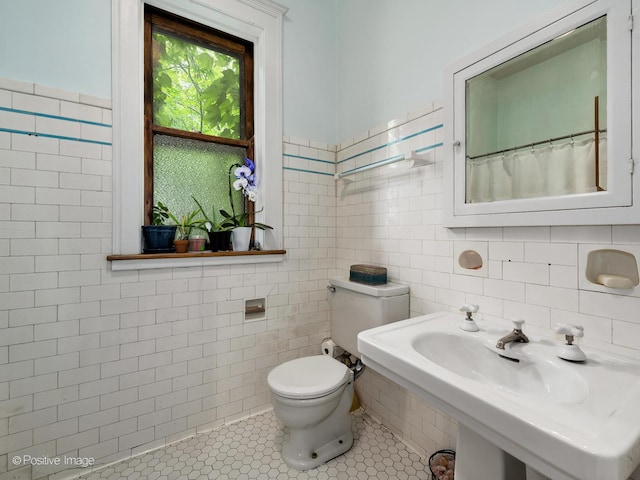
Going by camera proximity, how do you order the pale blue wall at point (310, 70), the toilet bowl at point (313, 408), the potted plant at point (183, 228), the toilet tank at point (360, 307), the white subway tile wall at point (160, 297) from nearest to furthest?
1. the white subway tile wall at point (160, 297)
2. the toilet bowl at point (313, 408)
3. the toilet tank at point (360, 307)
4. the potted plant at point (183, 228)
5. the pale blue wall at point (310, 70)

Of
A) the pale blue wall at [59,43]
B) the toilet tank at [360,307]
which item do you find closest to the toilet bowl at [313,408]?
the toilet tank at [360,307]

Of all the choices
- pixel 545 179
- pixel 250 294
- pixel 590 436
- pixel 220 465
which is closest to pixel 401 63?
pixel 545 179

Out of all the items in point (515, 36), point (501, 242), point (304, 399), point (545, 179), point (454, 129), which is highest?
point (515, 36)

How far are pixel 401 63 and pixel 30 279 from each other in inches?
83.6

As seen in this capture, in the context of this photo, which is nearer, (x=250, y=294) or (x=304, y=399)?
(x=304, y=399)

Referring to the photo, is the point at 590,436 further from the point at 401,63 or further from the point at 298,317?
the point at 401,63

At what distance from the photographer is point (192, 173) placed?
1.79 metres

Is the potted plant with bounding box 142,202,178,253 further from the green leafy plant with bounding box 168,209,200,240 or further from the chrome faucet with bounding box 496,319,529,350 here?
the chrome faucet with bounding box 496,319,529,350

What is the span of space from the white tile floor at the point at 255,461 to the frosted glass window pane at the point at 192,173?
129cm

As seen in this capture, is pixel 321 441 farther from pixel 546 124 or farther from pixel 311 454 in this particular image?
pixel 546 124

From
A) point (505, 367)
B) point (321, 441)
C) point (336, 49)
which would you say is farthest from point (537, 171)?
point (336, 49)

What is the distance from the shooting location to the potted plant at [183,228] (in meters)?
1.61

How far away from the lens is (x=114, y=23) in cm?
142

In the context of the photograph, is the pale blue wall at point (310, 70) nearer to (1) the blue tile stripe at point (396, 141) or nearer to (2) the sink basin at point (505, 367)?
(1) the blue tile stripe at point (396, 141)
